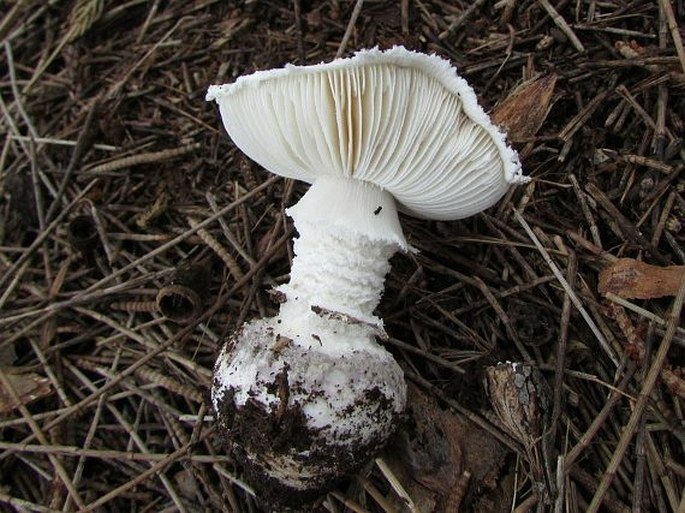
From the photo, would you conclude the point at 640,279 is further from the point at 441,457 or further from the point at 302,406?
the point at 302,406

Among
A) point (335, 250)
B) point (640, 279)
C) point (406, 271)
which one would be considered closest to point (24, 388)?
point (335, 250)

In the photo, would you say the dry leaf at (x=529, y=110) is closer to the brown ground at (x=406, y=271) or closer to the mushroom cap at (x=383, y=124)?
the brown ground at (x=406, y=271)

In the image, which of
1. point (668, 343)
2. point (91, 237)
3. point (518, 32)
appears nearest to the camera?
point (668, 343)

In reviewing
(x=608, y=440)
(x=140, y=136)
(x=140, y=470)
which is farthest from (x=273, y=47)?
(x=608, y=440)

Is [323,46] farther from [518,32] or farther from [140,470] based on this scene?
[140,470]

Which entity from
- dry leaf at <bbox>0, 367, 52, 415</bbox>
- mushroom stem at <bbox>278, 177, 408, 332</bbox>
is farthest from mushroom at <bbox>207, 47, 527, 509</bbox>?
dry leaf at <bbox>0, 367, 52, 415</bbox>

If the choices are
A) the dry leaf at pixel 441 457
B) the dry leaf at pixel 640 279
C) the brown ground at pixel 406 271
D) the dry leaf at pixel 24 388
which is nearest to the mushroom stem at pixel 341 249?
the brown ground at pixel 406 271

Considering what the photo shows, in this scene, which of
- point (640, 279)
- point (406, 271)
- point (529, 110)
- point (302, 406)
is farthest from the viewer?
point (406, 271)
